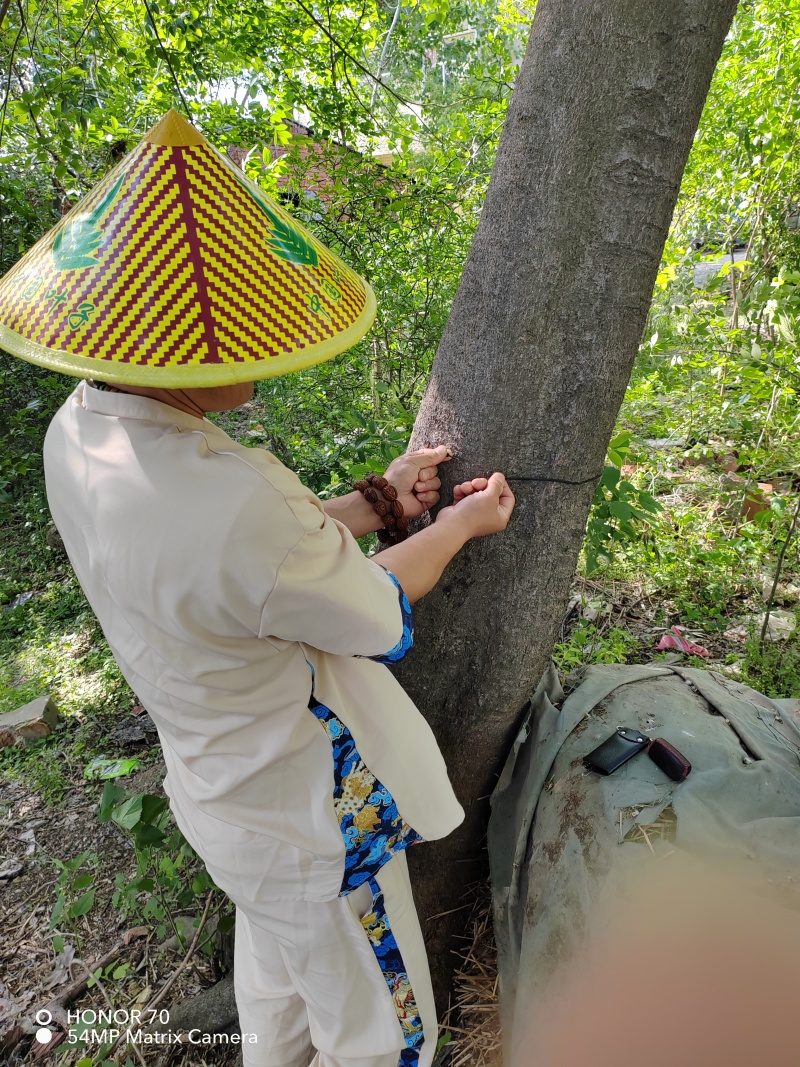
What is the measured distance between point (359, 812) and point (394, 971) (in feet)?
1.55

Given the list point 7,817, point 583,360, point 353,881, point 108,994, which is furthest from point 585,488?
point 7,817

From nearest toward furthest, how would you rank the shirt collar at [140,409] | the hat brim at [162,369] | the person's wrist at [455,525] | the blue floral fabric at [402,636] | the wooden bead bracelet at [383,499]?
the hat brim at [162,369] → the shirt collar at [140,409] → the blue floral fabric at [402,636] → the person's wrist at [455,525] → the wooden bead bracelet at [383,499]

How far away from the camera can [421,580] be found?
4.04 ft

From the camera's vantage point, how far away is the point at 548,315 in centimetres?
139

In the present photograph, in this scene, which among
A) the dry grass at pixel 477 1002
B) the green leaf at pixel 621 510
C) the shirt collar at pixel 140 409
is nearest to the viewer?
the shirt collar at pixel 140 409

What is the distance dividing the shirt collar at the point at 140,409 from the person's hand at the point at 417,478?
608mm

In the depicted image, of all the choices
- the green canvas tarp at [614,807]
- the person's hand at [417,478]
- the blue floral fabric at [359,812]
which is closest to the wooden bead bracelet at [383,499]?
the person's hand at [417,478]

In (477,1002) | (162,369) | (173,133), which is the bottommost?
(477,1002)

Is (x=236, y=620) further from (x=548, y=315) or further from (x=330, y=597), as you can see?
(x=548, y=315)

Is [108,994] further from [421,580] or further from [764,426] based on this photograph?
[764,426]

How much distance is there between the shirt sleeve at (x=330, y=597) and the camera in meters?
0.95

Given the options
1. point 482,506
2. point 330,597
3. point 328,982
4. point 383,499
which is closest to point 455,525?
point 482,506

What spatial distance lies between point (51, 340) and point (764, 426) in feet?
12.1

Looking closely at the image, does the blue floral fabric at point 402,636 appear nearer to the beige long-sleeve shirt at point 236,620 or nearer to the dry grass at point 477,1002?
the beige long-sleeve shirt at point 236,620
